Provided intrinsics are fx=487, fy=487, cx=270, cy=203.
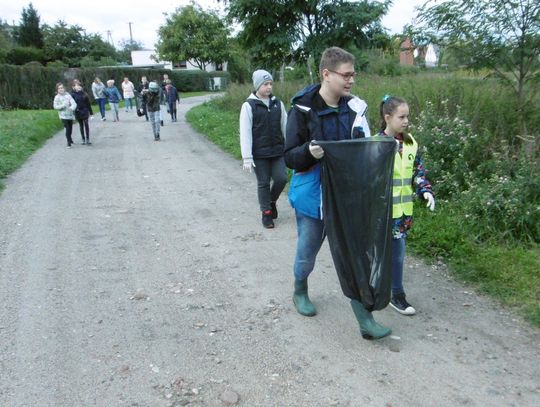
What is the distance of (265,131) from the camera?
20.7 ft

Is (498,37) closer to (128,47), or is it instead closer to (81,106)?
(81,106)

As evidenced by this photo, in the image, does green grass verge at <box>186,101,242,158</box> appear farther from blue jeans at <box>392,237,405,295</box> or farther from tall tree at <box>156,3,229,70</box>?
tall tree at <box>156,3,229,70</box>

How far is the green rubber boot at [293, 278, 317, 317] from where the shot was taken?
3996mm

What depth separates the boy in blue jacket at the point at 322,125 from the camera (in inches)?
133

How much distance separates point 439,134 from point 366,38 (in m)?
8.64

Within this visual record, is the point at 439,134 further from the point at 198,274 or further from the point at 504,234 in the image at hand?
the point at 198,274

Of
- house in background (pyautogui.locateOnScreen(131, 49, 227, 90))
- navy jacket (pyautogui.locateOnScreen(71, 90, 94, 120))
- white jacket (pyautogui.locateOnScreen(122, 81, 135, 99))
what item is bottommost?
navy jacket (pyautogui.locateOnScreen(71, 90, 94, 120))

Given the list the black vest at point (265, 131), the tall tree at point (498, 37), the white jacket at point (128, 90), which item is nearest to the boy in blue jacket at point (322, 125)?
the black vest at point (265, 131)

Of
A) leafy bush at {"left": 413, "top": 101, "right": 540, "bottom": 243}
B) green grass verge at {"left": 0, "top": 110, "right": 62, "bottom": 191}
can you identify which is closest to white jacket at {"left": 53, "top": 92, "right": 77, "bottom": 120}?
green grass verge at {"left": 0, "top": 110, "right": 62, "bottom": 191}

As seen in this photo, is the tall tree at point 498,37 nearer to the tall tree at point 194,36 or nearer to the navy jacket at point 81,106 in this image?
the navy jacket at point 81,106

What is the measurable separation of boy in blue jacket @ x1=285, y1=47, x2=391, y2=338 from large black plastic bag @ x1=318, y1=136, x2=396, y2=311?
16cm

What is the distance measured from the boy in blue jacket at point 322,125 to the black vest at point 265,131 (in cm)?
267

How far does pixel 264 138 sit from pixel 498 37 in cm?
398

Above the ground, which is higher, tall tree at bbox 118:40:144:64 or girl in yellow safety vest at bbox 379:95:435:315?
tall tree at bbox 118:40:144:64
